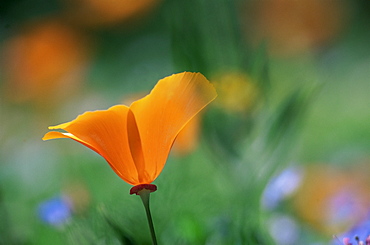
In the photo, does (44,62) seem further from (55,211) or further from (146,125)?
(146,125)

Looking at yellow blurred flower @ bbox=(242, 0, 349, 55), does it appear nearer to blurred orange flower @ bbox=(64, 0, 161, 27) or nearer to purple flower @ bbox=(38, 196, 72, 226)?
blurred orange flower @ bbox=(64, 0, 161, 27)

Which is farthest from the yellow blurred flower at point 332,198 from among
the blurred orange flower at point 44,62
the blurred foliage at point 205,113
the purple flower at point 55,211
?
the blurred orange flower at point 44,62

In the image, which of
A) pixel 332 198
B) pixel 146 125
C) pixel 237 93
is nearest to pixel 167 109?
pixel 146 125

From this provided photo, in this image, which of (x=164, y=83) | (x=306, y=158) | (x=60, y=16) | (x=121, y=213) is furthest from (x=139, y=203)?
(x=60, y=16)

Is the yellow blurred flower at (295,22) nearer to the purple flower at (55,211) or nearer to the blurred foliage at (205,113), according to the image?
the blurred foliage at (205,113)

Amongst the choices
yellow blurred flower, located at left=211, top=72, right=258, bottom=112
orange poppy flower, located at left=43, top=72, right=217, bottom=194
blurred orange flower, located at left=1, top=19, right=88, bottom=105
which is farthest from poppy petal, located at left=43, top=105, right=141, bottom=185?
blurred orange flower, located at left=1, top=19, right=88, bottom=105

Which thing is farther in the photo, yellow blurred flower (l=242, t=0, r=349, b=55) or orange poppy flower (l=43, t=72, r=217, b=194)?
yellow blurred flower (l=242, t=0, r=349, b=55)
